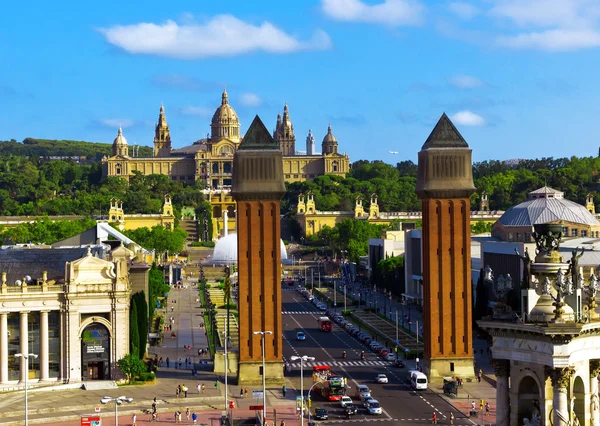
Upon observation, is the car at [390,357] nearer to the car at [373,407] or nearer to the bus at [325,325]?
the bus at [325,325]

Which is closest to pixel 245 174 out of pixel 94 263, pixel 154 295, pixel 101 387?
pixel 94 263

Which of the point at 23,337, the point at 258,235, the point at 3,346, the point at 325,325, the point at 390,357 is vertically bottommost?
the point at 390,357

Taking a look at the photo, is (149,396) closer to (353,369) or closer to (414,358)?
(353,369)

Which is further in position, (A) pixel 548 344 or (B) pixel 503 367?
(B) pixel 503 367

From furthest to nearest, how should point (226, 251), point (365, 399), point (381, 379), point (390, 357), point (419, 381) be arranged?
point (226, 251) < point (390, 357) < point (381, 379) < point (419, 381) < point (365, 399)

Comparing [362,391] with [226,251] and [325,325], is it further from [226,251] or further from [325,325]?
[226,251]

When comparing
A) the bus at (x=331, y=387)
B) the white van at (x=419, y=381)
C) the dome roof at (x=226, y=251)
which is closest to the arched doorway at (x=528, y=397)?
the bus at (x=331, y=387)

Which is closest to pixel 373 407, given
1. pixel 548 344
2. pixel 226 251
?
pixel 548 344
